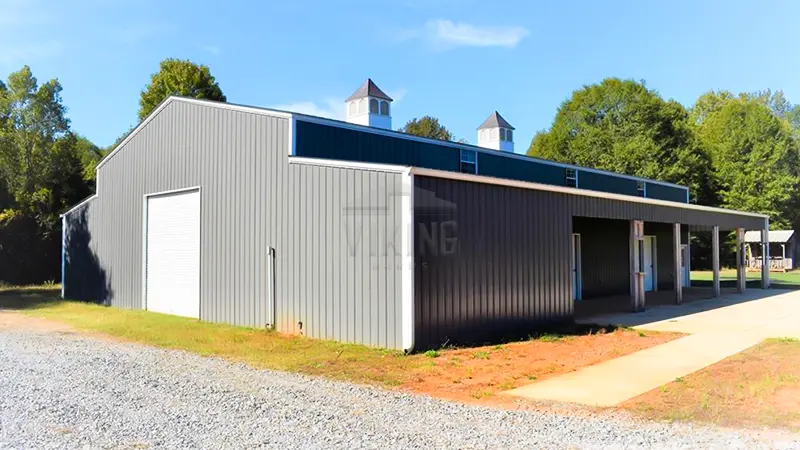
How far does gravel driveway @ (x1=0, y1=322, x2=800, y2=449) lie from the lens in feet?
16.6

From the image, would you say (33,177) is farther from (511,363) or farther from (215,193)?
(511,363)

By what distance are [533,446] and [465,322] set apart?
552cm

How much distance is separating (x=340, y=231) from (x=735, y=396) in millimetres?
6619

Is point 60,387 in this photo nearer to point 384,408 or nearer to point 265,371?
point 265,371

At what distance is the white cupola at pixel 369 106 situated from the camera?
1902 cm

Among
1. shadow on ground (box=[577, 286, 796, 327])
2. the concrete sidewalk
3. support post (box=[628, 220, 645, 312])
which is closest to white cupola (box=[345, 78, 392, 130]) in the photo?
support post (box=[628, 220, 645, 312])

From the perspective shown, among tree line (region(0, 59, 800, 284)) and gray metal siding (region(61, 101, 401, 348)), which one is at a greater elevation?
tree line (region(0, 59, 800, 284))

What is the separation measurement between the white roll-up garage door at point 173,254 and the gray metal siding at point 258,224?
43 centimetres

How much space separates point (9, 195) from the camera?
28.2 metres

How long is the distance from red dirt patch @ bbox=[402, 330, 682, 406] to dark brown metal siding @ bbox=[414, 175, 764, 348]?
614 millimetres

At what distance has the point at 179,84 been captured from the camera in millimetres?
37719

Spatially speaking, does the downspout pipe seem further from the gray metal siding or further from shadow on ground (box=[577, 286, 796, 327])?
shadow on ground (box=[577, 286, 796, 327])

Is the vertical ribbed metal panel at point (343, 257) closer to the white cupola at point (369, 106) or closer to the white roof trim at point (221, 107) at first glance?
the white roof trim at point (221, 107)

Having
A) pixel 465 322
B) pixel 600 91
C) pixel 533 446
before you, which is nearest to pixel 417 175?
pixel 465 322
